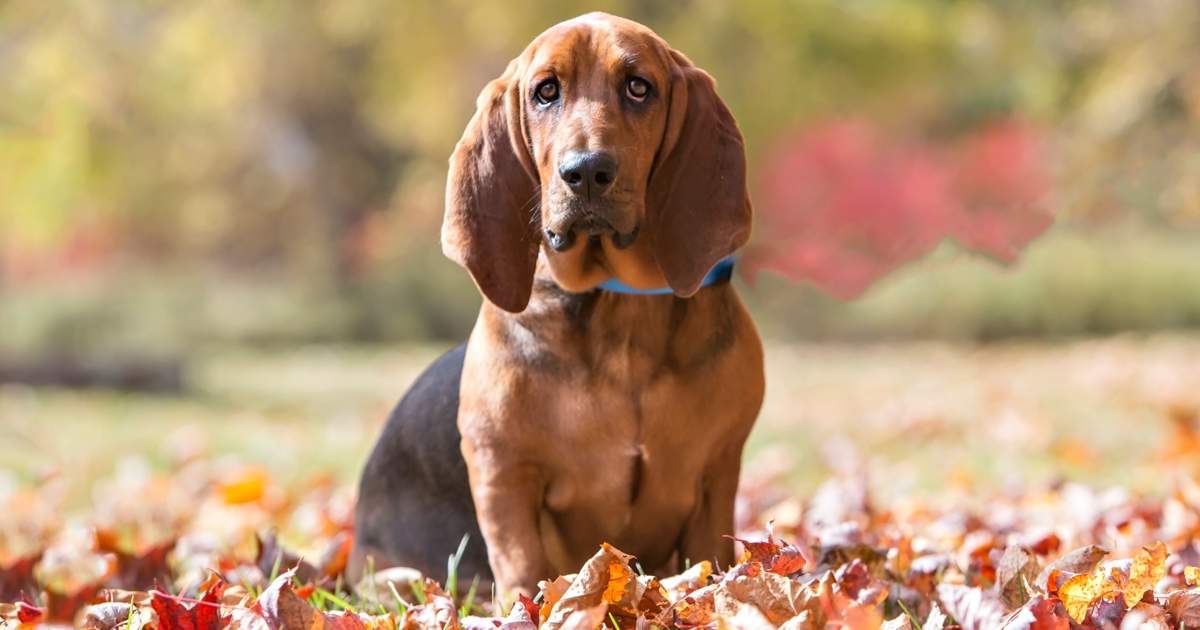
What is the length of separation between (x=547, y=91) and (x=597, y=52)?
127 mm

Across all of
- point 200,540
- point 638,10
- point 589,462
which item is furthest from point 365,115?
point 589,462

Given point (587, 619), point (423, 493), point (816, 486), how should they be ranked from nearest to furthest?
point (587, 619), point (423, 493), point (816, 486)

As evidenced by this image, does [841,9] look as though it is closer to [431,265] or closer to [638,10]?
[638,10]

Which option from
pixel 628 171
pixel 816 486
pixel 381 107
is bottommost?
pixel 816 486

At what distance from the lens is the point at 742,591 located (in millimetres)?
2189

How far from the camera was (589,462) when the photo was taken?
2621 mm

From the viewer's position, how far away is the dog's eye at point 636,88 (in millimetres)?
2543

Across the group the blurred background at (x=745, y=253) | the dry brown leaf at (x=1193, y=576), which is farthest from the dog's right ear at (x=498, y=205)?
the blurred background at (x=745, y=253)

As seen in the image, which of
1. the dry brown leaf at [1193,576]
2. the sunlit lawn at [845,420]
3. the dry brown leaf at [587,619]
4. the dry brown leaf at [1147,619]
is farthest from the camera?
the sunlit lawn at [845,420]

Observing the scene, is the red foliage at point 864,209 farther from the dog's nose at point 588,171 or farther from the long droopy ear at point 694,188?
the dog's nose at point 588,171

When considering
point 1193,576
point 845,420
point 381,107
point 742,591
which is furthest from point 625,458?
point 381,107

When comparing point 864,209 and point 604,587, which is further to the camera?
point 864,209

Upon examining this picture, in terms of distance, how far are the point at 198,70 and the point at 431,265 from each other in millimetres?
4320

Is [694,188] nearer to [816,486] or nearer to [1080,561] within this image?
[1080,561]
